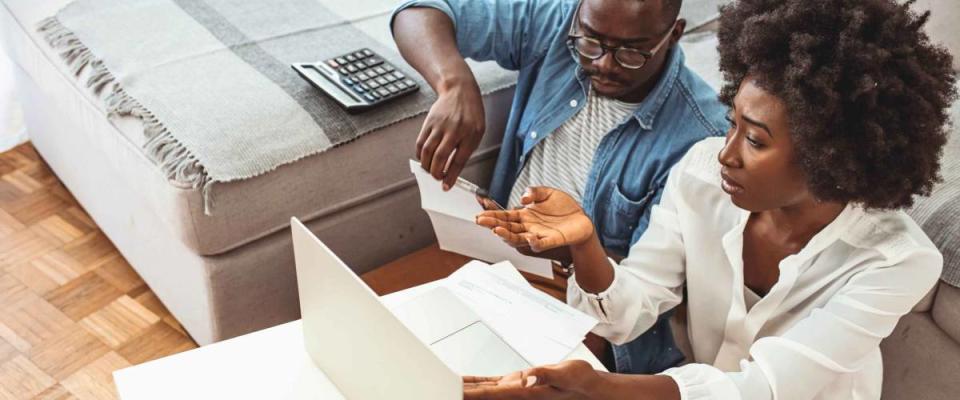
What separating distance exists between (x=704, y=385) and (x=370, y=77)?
74 centimetres

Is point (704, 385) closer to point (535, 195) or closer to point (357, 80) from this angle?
point (535, 195)

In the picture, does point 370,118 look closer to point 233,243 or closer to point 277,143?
point 277,143

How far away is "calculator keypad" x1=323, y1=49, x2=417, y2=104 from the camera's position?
145 centimetres

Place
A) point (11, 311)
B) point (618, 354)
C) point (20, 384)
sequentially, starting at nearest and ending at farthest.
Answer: point (618, 354) < point (20, 384) < point (11, 311)

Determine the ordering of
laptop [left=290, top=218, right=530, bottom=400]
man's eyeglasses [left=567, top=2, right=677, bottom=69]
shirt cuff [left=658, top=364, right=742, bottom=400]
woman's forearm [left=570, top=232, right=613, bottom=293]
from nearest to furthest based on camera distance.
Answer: laptop [left=290, top=218, right=530, bottom=400] < shirt cuff [left=658, top=364, right=742, bottom=400] < woman's forearm [left=570, top=232, right=613, bottom=293] < man's eyeglasses [left=567, top=2, right=677, bottom=69]

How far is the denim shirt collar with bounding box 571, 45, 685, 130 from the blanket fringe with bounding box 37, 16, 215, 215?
1.92 ft

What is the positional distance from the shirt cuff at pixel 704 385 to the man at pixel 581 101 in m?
0.26

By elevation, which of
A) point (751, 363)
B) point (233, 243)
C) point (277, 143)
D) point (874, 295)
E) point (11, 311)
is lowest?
point (11, 311)

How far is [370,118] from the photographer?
4.72ft

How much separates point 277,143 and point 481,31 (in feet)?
1.15

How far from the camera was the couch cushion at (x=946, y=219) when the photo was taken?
1248mm

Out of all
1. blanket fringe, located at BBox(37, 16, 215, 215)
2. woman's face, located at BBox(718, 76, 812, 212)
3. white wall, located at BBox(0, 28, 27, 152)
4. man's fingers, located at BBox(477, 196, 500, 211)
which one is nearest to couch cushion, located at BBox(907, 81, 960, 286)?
woman's face, located at BBox(718, 76, 812, 212)

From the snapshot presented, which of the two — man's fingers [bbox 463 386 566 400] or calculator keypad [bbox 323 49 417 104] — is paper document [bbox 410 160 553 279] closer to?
calculator keypad [bbox 323 49 417 104]

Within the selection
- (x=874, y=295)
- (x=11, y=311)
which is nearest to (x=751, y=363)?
(x=874, y=295)
